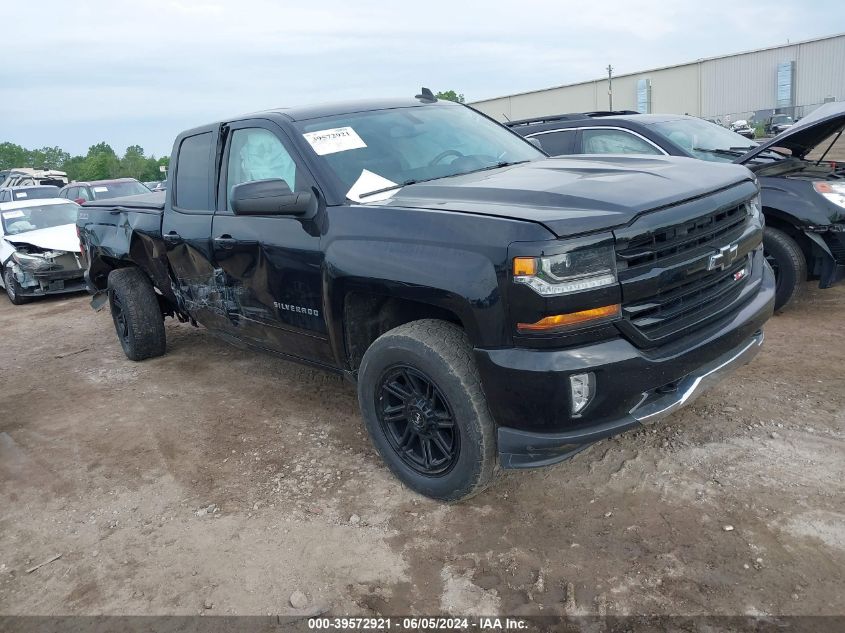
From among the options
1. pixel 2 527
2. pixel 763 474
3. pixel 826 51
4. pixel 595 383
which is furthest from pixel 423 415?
pixel 826 51

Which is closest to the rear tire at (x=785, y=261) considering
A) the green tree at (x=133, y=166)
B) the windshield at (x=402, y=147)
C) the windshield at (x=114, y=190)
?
the windshield at (x=402, y=147)

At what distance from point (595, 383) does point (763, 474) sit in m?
1.18

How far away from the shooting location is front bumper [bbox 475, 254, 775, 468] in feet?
8.30

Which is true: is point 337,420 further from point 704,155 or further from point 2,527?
point 704,155

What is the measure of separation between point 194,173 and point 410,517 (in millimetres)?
2791

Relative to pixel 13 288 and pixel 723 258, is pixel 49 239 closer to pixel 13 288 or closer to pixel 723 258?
pixel 13 288

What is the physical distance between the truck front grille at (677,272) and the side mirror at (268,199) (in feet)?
5.11

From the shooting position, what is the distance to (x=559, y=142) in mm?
6453

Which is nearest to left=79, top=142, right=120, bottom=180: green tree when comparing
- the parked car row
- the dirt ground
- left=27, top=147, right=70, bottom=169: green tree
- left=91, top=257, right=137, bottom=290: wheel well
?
left=27, top=147, right=70, bottom=169: green tree

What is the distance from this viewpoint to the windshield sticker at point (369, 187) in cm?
330

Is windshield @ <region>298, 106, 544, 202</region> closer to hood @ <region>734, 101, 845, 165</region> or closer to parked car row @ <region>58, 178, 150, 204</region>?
hood @ <region>734, 101, 845, 165</region>

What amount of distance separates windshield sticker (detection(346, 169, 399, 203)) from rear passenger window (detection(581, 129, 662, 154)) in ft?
11.0

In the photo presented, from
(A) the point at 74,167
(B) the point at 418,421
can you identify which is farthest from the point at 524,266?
(A) the point at 74,167

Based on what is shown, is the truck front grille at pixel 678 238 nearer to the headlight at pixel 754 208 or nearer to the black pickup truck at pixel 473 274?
the black pickup truck at pixel 473 274
